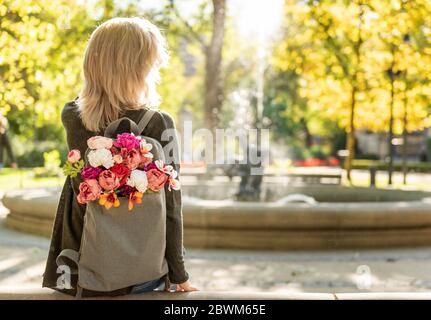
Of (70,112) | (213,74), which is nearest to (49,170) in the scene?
(213,74)

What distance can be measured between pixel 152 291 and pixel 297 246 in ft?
15.9

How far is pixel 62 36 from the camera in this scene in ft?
42.2

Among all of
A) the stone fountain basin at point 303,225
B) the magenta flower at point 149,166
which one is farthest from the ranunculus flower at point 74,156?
the stone fountain basin at point 303,225

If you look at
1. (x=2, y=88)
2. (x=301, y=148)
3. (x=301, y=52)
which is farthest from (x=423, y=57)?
(x=301, y=148)

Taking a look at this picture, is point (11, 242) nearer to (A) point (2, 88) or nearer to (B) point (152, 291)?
(A) point (2, 88)

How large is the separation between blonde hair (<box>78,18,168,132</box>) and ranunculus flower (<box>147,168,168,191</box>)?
0.30 meters

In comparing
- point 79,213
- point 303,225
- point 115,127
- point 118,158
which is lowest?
point 303,225

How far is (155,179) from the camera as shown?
233cm

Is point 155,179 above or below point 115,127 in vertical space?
below

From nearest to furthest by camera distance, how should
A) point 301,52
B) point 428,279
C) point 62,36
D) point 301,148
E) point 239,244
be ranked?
point 428,279 → point 239,244 → point 62,36 → point 301,52 → point 301,148

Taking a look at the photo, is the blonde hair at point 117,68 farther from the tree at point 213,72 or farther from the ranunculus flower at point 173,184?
the tree at point 213,72

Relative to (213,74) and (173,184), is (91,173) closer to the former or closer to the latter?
(173,184)

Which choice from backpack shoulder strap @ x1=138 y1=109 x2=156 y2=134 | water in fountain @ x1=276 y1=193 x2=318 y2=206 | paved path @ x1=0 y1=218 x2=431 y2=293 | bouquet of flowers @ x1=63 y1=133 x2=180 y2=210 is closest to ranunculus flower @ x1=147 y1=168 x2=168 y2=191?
bouquet of flowers @ x1=63 y1=133 x2=180 y2=210

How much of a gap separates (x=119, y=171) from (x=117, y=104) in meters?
0.29
